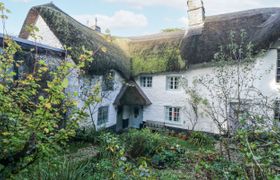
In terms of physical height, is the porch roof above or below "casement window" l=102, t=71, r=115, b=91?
below

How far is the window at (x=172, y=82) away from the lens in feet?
49.6

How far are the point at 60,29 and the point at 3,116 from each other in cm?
1017

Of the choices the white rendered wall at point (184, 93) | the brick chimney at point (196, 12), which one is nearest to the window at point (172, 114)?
the white rendered wall at point (184, 93)

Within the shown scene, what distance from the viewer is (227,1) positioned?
16438 millimetres

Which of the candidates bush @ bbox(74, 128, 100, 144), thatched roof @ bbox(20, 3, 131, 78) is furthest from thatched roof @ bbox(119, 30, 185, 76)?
bush @ bbox(74, 128, 100, 144)

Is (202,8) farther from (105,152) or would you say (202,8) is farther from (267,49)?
(105,152)

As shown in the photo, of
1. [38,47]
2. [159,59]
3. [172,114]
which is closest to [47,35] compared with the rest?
[38,47]

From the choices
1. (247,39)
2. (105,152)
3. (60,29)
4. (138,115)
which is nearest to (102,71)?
(60,29)

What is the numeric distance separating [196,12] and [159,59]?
14.9 feet

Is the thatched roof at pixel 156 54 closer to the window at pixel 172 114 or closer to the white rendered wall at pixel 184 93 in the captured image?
the white rendered wall at pixel 184 93

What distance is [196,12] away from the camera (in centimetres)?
1608

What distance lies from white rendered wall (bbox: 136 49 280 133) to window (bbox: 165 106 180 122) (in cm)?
27

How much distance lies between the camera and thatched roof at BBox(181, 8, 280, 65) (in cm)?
1213

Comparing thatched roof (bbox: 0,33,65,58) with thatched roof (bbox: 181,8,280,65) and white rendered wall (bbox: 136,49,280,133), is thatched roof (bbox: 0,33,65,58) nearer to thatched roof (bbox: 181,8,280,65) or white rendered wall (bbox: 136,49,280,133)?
white rendered wall (bbox: 136,49,280,133)
